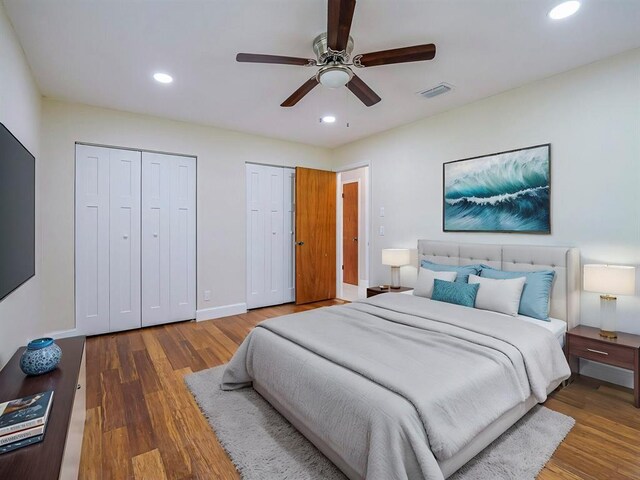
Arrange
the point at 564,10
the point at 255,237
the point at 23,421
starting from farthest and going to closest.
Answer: the point at 255,237 → the point at 564,10 → the point at 23,421

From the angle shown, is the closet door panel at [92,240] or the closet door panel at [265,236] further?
the closet door panel at [265,236]

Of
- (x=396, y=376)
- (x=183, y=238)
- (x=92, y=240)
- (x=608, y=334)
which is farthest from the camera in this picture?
(x=183, y=238)

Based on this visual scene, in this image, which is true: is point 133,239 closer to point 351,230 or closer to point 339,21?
point 339,21

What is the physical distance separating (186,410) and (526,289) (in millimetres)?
2817

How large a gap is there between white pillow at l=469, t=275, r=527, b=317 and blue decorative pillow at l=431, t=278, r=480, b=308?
0.05 metres

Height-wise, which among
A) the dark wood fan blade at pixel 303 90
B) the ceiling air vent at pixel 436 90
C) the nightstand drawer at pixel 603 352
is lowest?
the nightstand drawer at pixel 603 352

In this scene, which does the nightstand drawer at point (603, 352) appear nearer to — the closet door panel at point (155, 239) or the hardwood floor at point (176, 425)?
the hardwood floor at point (176, 425)

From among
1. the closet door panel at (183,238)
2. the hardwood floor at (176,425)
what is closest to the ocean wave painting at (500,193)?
the hardwood floor at (176,425)

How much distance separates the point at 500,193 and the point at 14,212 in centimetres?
386

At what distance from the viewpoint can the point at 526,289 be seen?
2.65 metres

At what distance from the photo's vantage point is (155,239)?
388 centimetres

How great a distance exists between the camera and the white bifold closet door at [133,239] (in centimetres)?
351

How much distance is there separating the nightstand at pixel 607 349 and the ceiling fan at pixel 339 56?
2.32 m

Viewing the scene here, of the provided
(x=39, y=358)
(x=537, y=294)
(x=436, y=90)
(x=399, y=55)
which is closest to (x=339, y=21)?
(x=399, y=55)
